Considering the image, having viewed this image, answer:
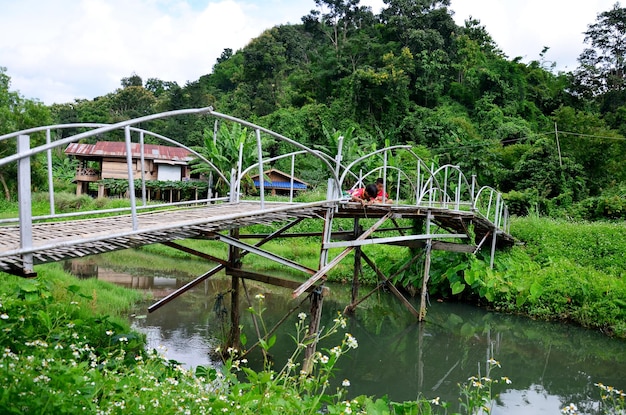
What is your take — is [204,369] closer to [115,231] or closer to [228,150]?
[115,231]

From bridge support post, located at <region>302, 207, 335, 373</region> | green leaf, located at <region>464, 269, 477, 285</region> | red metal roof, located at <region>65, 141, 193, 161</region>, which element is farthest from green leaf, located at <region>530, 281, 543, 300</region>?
red metal roof, located at <region>65, 141, 193, 161</region>

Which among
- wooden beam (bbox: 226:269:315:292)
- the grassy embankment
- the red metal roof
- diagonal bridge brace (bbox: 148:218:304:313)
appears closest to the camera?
the grassy embankment

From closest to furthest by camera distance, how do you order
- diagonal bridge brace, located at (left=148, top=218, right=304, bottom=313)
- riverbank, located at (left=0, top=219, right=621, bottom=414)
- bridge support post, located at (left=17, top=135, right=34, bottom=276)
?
1. riverbank, located at (left=0, top=219, right=621, bottom=414)
2. bridge support post, located at (left=17, top=135, right=34, bottom=276)
3. diagonal bridge brace, located at (left=148, top=218, right=304, bottom=313)

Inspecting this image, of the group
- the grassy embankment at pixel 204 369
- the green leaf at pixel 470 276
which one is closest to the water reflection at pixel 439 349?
the grassy embankment at pixel 204 369

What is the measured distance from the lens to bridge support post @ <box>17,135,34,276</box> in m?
3.07

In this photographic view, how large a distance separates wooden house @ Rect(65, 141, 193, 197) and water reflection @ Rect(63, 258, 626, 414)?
17.0 meters

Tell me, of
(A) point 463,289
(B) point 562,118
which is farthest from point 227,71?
(A) point 463,289

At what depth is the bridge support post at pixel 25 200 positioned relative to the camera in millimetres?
3074

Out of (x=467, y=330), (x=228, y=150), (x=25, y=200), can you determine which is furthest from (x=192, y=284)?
(x=228, y=150)

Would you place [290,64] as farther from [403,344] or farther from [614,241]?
[403,344]

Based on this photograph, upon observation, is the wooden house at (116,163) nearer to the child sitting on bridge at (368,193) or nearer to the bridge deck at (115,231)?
the child sitting on bridge at (368,193)

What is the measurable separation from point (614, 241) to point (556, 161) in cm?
757

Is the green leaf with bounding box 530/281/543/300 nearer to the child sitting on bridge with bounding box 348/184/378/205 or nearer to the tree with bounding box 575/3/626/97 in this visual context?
the child sitting on bridge with bounding box 348/184/378/205

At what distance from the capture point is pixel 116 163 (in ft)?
95.1
